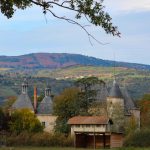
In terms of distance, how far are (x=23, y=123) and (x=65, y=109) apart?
6646 millimetres

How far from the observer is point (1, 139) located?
73.2 meters

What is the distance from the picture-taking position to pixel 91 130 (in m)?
81.2

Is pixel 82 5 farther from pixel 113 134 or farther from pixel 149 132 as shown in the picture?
pixel 113 134

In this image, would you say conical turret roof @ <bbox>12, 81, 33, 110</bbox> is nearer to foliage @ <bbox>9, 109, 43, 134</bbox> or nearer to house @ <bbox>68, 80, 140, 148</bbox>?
foliage @ <bbox>9, 109, 43, 134</bbox>

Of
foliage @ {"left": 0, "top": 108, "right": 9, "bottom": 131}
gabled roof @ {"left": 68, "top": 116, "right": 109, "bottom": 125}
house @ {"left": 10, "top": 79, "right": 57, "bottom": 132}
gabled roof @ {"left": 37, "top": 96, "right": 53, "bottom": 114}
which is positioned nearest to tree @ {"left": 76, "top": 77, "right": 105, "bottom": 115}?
gabled roof @ {"left": 68, "top": 116, "right": 109, "bottom": 125}

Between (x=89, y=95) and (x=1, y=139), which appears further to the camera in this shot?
(x=89, y=95)

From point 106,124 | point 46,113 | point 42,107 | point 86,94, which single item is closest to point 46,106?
point 42,107

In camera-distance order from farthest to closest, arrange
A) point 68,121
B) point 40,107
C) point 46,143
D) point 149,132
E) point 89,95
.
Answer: point 40,107 < point 89,95 < point 68,121 < point 46,143 < point 149,132

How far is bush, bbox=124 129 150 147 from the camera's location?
223ft

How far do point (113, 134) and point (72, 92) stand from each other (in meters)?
12.1

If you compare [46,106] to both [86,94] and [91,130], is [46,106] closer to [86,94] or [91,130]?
[86,94]

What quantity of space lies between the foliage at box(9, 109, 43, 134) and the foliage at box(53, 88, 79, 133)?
11.0 ft

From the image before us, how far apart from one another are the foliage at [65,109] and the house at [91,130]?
2.94 metres

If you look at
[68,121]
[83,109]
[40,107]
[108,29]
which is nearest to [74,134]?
[68,121]
